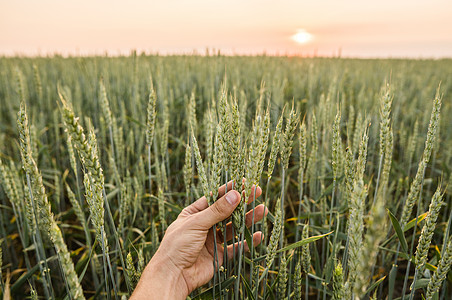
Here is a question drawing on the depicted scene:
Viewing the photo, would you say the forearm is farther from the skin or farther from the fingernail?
the fingernail

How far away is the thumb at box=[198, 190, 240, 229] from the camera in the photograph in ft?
3.17

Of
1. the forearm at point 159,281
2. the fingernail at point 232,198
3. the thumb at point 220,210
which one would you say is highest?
the fingernail at point 232,198

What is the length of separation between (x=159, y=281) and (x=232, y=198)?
20.1 inches

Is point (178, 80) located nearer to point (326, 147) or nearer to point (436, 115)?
point (326, 147)

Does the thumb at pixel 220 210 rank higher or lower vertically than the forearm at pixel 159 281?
higher

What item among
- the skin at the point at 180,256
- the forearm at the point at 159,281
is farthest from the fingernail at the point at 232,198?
the forearm at the point at 159,281

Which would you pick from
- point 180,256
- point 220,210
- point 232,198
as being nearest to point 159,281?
point 180,256

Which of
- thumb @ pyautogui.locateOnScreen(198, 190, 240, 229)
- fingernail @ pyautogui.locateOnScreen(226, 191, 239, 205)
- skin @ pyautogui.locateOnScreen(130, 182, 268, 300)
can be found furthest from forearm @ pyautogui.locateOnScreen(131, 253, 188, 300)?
fingernail @ pyautogui.locateOnScreen(226, 191, 239, 205)

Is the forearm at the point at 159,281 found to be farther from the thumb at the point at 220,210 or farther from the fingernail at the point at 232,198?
the fingernail at the point at 232,198

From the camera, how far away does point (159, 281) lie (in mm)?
1146

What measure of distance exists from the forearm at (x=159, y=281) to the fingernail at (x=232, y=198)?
0.45m

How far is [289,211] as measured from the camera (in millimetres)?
2523

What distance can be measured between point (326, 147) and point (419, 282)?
3.67 feet

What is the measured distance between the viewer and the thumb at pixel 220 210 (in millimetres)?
965
